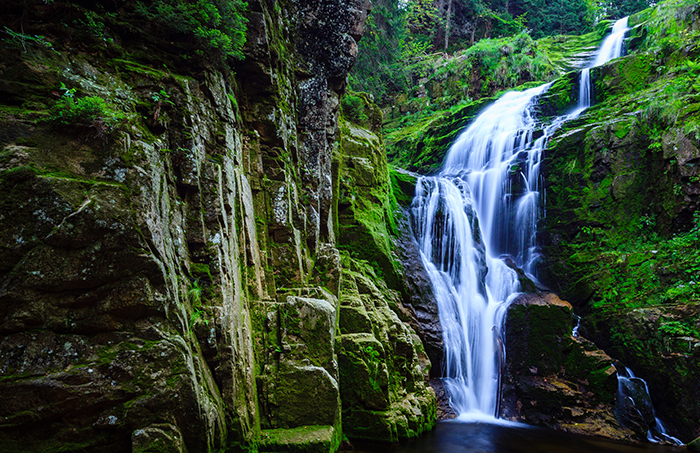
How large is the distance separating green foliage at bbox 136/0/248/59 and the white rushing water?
30.9 ft

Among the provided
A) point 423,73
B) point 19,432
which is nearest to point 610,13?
point 423,73

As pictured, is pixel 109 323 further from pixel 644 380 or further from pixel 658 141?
pixel 658 141

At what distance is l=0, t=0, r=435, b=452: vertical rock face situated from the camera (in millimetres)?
3637

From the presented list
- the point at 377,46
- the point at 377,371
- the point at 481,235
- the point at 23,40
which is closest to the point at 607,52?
the point at 377,46

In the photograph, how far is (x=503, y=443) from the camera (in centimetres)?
860

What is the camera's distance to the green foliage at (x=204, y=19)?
214 inches

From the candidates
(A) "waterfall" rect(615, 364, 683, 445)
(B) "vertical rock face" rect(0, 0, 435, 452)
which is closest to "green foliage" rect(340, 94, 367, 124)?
Result: (B) "vertical rock face" rect(0, 0, 435, 452)

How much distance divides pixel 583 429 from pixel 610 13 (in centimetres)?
3505

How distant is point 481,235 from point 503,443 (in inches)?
321

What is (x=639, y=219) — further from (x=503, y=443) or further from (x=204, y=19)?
(x=204, y=19)

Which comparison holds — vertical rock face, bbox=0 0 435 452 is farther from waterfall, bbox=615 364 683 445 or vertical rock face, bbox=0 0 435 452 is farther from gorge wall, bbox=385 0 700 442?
waterfall, bbox=615 364 683 445

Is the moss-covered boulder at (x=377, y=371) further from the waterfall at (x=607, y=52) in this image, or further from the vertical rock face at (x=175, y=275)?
the waterfall at (x=607, y=52)

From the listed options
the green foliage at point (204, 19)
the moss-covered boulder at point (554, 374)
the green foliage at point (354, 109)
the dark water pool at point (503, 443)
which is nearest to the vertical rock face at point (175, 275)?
the dark water pool at point (503, 443)

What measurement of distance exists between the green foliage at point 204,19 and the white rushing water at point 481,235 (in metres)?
9.42
